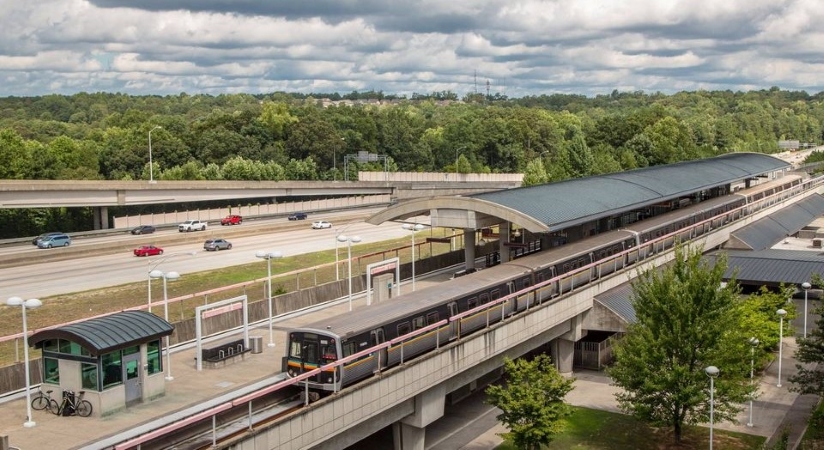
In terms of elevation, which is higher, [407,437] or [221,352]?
[221,352]

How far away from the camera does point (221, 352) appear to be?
30297 mm

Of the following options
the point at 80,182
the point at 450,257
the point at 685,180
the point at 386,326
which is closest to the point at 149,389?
the point at 386,326

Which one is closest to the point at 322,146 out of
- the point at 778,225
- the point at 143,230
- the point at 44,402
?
the point at 143,230

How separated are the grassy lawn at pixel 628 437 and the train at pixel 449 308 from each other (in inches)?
221

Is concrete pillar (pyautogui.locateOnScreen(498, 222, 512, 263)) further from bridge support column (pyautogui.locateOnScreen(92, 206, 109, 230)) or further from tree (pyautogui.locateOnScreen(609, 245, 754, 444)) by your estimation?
bridge support column (pyautogui.locateOnScreen(92, 206, 109, 230))

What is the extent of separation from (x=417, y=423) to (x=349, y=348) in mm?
5151

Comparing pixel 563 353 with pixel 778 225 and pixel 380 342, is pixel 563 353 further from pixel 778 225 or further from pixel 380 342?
pixel 778 225

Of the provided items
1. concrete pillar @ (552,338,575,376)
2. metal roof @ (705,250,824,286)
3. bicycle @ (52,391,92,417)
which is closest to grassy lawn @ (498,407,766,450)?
concrete pillar @ (552,338,575,376)

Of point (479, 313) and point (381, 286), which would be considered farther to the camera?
point (381, 286)

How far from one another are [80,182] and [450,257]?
49.4 metres

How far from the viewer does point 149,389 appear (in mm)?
26109

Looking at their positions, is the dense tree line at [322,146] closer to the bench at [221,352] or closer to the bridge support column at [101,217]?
the bridge support column at [101,217]

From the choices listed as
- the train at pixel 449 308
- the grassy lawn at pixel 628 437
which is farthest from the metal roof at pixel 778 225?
the grassy lawn at pixel 628 437

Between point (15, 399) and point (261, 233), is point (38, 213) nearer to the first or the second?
point (261, 233)
